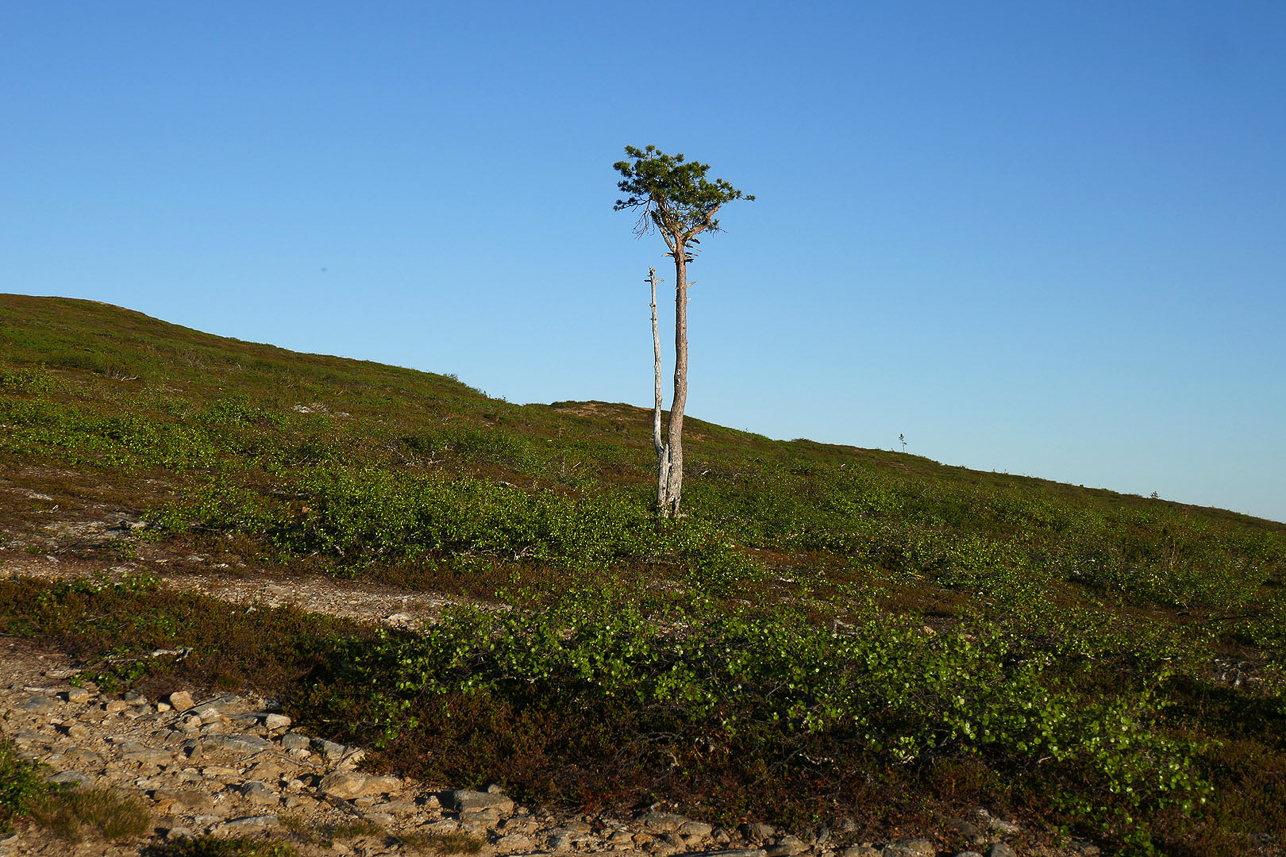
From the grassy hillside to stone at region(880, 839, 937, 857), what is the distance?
0.30 meters

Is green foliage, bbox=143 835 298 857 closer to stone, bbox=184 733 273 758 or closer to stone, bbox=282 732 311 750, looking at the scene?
stone, bbox=184 733 273 758

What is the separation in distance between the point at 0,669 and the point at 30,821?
423 cm

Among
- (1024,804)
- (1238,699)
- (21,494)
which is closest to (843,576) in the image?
(1238,699)

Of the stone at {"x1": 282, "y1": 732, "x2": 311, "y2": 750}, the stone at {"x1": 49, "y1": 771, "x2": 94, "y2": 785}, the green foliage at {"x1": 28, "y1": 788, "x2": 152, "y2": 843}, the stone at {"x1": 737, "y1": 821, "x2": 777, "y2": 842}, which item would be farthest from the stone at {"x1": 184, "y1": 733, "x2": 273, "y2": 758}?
the stone at {"x1": 737, "y1": 821, "x2": 777, "y2": 842}

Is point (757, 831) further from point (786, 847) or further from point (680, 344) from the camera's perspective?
point (680, 344)

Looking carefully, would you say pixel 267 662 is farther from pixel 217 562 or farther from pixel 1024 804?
pixel 1024 804

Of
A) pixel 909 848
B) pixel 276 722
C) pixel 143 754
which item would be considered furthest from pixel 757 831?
pixel 143 754

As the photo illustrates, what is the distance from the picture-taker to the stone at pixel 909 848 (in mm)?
6758

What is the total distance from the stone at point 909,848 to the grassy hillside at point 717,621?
30cm

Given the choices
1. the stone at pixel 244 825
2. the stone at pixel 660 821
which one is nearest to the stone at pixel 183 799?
the stone at pixel 244 825

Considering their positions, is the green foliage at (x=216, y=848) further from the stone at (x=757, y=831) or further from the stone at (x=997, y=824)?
the stone at (x=997, y=824)

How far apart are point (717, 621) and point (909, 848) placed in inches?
137

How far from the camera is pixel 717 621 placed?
978 centimetres

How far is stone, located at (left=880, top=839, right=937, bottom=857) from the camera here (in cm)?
676
